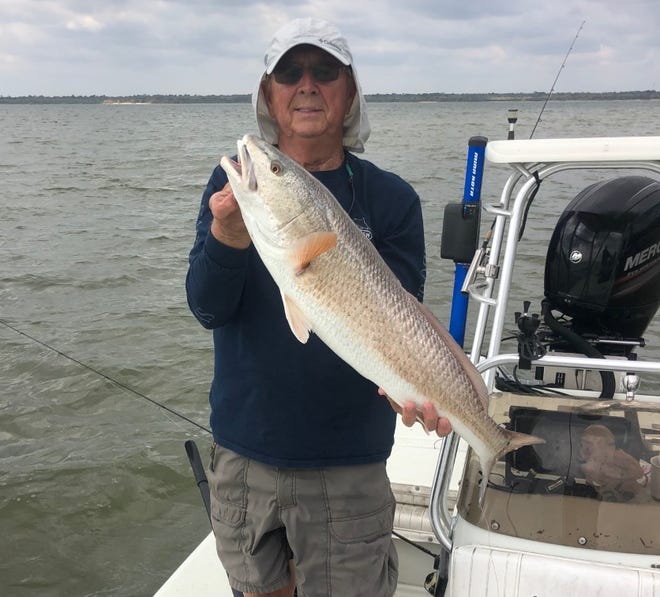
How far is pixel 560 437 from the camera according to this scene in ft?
9.30

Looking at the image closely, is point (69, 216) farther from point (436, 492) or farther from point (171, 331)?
point (436, 492)

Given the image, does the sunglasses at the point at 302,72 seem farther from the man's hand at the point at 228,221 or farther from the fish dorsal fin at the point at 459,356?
the fish dorsal fin at the point at 459,356

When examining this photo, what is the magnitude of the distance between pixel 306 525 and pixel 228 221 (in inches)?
47.0

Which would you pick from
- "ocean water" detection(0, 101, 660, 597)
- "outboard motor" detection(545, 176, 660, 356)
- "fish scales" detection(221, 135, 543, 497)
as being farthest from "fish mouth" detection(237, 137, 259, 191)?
"ocean water" detection(0, 101, 660, 597)

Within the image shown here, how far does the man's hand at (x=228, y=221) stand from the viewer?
85.9 inches

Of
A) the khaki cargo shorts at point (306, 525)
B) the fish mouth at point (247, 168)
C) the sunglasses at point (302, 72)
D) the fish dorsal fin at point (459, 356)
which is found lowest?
the khaki cargo shorts at point (306, 525)

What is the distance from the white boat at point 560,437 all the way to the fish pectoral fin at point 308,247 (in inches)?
37.2

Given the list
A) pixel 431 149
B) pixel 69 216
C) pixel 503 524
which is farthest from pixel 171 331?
pixel 431 149

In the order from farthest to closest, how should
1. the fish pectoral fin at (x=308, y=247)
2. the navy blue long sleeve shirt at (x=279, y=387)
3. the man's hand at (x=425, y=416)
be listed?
the navy blue long sleeve shirt at (x=279, y=387)
the man's hand at (x=425, y=416)
the fish pectoral fin at (x=308, y=247)

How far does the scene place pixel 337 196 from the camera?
101 inches

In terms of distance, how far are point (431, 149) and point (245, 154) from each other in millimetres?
28877

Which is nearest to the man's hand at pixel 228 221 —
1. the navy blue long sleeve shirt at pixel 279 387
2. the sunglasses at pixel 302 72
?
the navy blue long sleeve shirt at pixel 279 387

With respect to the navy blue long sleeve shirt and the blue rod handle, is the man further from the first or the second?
the blue rod handle

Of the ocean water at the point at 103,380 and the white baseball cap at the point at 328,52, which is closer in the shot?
the white baseball cap at the point at 328,52
